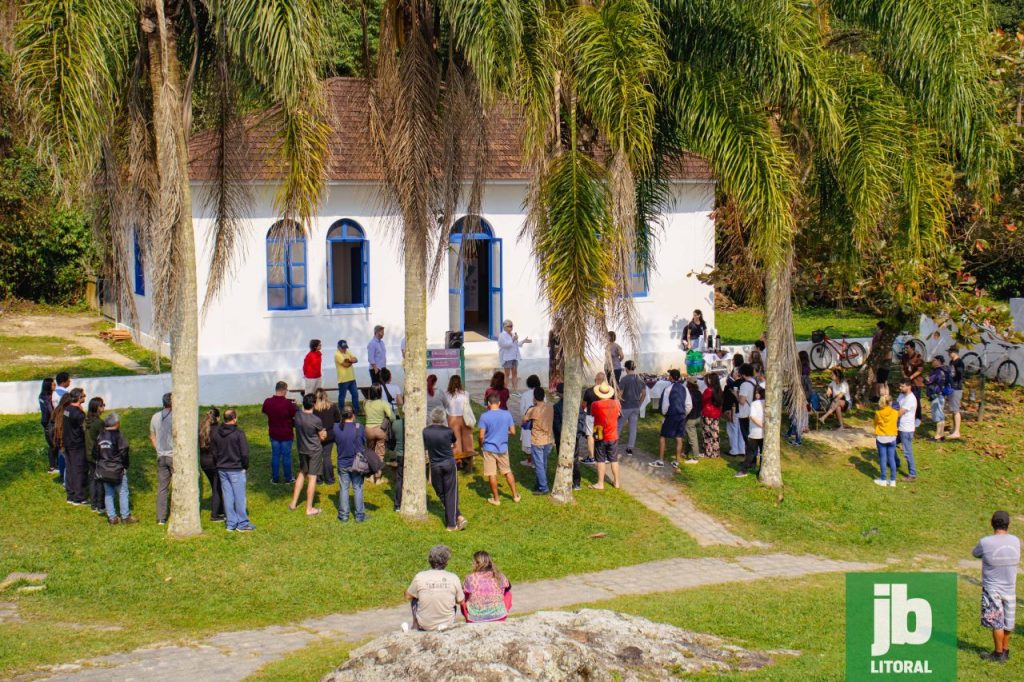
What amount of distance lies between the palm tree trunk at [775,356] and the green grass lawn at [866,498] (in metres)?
0.39

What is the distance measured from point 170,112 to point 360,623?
6.02 metres

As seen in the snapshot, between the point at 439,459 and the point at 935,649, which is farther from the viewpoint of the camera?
the point at 439,459

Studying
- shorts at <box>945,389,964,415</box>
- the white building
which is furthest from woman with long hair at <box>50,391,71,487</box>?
shorts at <box>945,389,964,415</box>

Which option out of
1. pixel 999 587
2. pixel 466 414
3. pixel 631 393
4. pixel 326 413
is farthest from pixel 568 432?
pixel 999 587

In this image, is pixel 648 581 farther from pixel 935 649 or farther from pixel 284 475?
pixel 284 475

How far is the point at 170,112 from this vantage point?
42.9 feet

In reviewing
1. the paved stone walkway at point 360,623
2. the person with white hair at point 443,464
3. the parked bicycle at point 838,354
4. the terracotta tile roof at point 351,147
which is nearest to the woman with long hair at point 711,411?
the paved stone walkway at point 360,623

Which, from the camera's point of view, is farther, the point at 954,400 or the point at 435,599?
the point at 954,400

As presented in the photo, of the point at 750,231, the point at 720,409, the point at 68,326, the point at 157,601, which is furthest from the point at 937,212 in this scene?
the point at 68,326

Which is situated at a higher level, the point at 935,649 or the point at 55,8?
the point at 55,8

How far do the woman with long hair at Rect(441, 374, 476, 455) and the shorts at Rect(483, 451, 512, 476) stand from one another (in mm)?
769

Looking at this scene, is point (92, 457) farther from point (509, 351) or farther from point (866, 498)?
point (866, 498)

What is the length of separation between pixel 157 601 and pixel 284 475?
3803mm

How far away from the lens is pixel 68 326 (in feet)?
92.2
